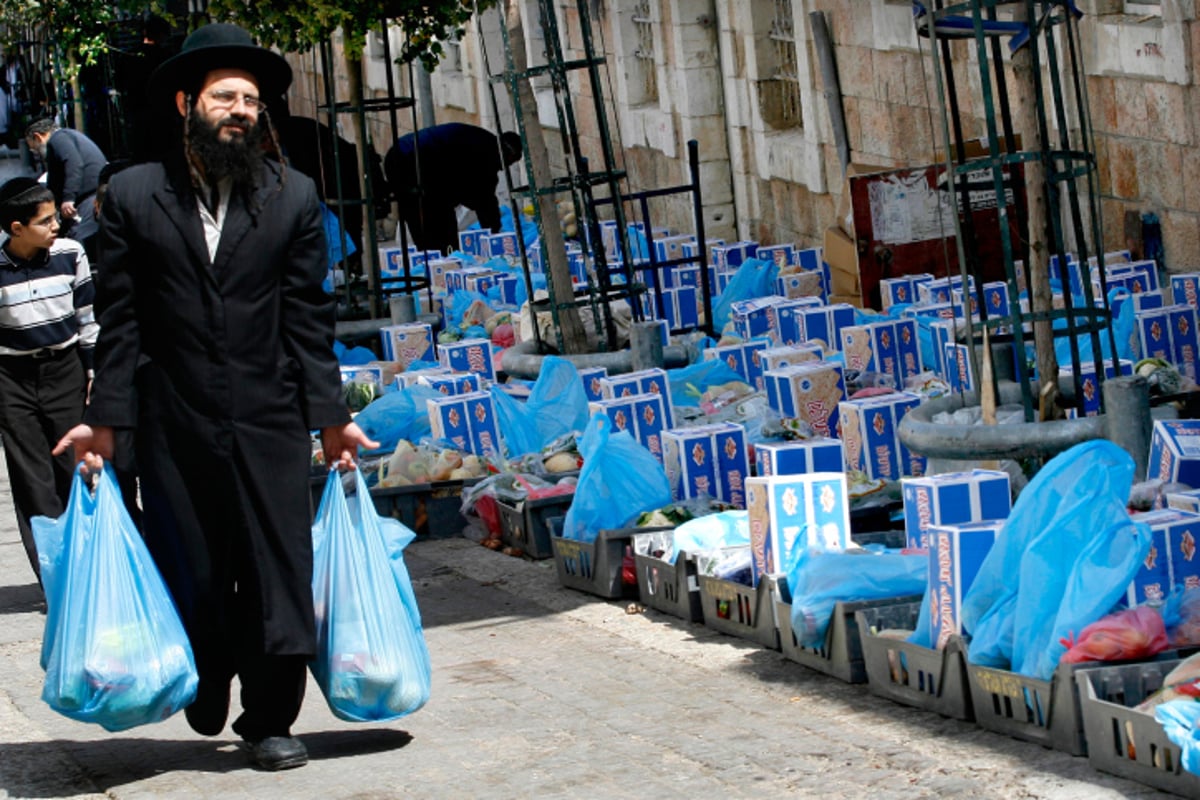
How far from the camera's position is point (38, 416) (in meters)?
7.82

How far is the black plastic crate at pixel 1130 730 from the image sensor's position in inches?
181

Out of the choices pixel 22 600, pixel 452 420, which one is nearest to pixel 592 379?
pixel 452 420

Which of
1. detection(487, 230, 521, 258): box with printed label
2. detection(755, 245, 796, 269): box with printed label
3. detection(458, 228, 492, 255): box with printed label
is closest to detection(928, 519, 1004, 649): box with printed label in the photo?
detection(755, 245, 796, 269): box with printed label

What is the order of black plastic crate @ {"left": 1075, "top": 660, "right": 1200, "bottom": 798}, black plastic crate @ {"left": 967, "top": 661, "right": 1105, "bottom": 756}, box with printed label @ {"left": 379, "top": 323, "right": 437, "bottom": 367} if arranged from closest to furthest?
black plastic crate @ {"left": 1075, "top": 660, "right": 1200, "bottom": 798} < black plastic crate @ {"left": 967, "top": 661, "right": 1105, "bottom": 756} < box with printed label @ {"left": 379, "top": 323, "right": 437, "bottom": 367}

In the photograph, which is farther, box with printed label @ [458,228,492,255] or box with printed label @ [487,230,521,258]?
box with printed label @ [458,228,492,255]

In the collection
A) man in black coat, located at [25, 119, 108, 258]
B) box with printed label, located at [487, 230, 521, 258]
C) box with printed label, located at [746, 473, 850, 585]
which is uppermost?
man in black coat, located at [25, 119, 108, 258]

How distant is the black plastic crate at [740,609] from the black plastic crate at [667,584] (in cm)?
4

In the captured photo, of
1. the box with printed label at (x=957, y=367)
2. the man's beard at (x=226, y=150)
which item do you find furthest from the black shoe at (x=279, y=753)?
the box with printed label at (x=957, y=367)

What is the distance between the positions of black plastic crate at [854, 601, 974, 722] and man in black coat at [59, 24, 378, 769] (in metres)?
1.54

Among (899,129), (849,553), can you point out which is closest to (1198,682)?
(849,553)

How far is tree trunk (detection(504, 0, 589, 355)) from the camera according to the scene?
11258 millimetres

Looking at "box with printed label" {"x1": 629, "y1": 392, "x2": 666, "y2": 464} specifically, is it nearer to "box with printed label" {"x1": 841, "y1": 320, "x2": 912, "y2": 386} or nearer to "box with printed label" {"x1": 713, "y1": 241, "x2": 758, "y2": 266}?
"box with printed label" {"x1": 841, "y1": 320, "x2": 912, "y2": 386}

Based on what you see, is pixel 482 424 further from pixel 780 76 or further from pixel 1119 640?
pixel 780 76

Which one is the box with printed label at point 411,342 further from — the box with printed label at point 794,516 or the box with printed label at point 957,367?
the box with printed label at point 794,516
